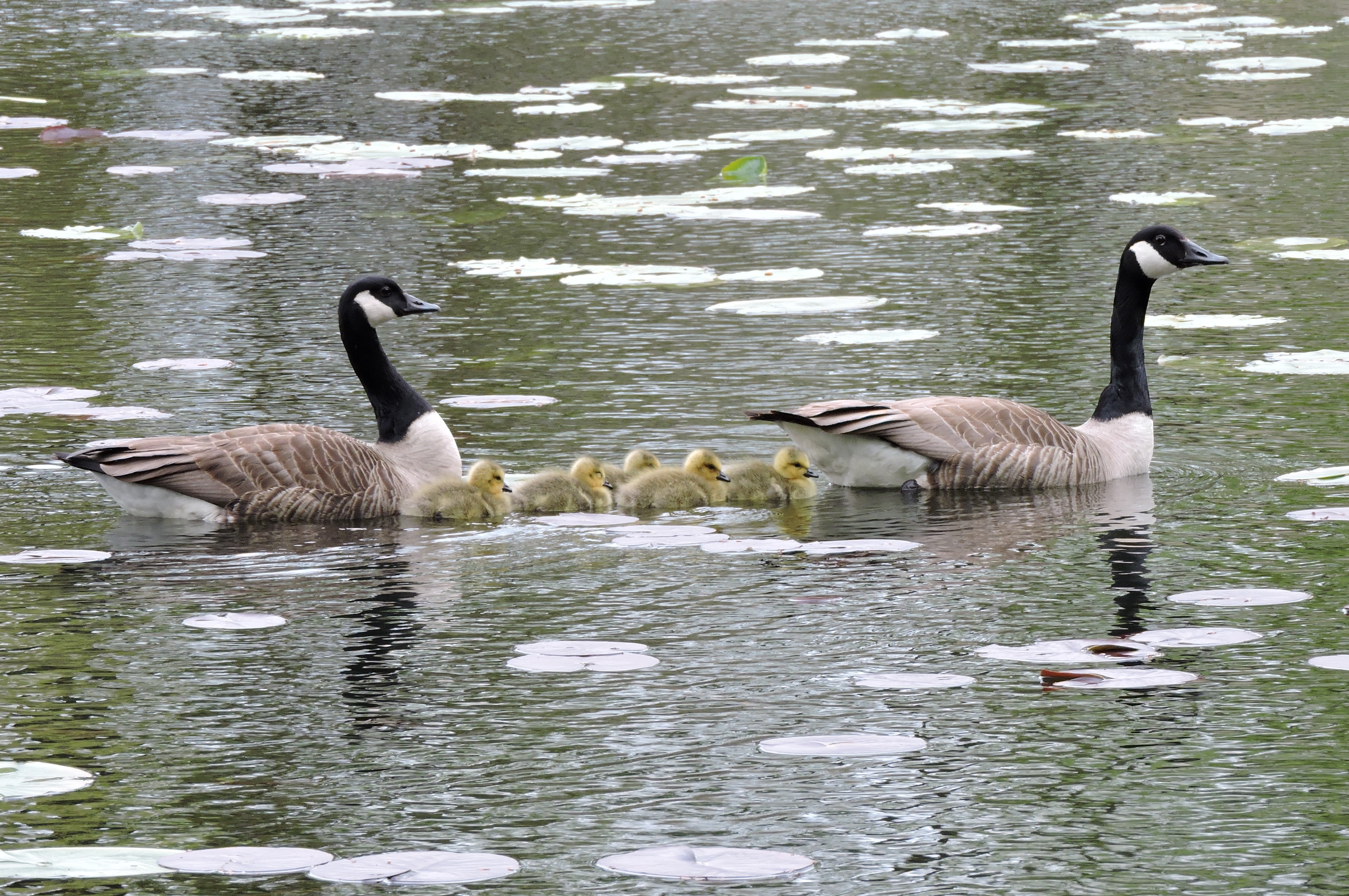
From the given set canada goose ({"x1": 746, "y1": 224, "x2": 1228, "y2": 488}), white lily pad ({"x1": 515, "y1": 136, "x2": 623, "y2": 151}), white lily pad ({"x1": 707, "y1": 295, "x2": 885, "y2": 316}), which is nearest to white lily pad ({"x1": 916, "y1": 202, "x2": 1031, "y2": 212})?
white lily pad ({"x1": 707, "y1": 295, "x2": 885, "y2": 316})

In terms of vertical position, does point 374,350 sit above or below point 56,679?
above

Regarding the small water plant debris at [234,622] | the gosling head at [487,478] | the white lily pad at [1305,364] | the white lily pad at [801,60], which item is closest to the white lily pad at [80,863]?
the small water plant debris at [234,622]

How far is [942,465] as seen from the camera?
984 cm

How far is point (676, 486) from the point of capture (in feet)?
30.7

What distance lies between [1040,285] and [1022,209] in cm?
266

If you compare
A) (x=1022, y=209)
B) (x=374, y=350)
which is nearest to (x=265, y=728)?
(x=374, y=350)

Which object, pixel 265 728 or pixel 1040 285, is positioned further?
pixel 1040 285

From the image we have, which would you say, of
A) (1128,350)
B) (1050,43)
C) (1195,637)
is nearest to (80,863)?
(1195,637)

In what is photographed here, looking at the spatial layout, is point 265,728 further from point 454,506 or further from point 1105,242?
point 1105,242

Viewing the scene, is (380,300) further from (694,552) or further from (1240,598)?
(1240,598)

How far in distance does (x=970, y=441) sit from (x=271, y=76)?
14.4m

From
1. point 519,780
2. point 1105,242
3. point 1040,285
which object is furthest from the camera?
point 1105,242

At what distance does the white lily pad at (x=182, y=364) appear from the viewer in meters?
11.7

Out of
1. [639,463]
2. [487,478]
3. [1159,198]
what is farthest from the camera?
[1159,198]
